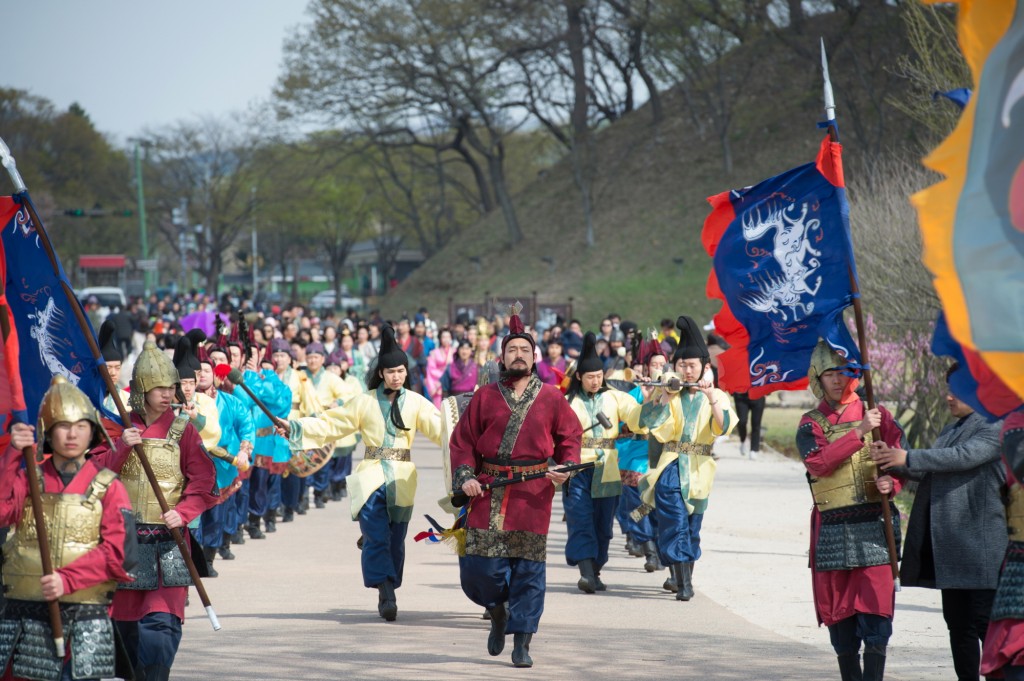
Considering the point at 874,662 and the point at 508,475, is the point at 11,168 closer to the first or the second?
the point at 508,475

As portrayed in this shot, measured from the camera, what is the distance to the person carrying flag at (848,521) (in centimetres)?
723

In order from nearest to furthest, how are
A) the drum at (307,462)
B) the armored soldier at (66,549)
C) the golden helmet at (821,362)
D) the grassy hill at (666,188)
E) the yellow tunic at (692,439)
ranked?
the armored soldier at (66,549)
the golden helmet at (821,362)
the yellow tunic at (692,439)
the drum at (307,462)
the grassy hill at (666,188)

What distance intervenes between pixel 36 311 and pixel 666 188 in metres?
40.2

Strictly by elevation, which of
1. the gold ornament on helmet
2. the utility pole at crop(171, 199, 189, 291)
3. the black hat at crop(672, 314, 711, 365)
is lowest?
the gold ornament on helmet

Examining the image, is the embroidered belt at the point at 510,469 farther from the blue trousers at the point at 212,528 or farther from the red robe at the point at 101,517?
the blue trousers at the point at 212,528

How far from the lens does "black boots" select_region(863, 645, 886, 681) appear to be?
7191 mm

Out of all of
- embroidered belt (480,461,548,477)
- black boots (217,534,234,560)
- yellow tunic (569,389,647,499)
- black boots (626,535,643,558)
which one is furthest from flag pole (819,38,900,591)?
black boots (217,534,234,560)

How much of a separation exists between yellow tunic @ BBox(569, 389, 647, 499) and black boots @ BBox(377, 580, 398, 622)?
2.33 m

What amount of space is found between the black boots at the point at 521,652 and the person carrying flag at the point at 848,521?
1.87 m

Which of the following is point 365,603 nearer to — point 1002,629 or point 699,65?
point 1002,629

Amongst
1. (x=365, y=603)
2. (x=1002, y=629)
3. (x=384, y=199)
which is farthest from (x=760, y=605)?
(x=384, y=199)

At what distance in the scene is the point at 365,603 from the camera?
34.8 feet

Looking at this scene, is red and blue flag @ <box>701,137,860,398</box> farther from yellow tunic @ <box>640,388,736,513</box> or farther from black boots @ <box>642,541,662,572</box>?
black boots @ <box>642,541,662,572</box>

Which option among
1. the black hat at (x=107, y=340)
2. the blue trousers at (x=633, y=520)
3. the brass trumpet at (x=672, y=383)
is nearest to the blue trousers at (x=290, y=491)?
the black hat at (x=107, y=340)
